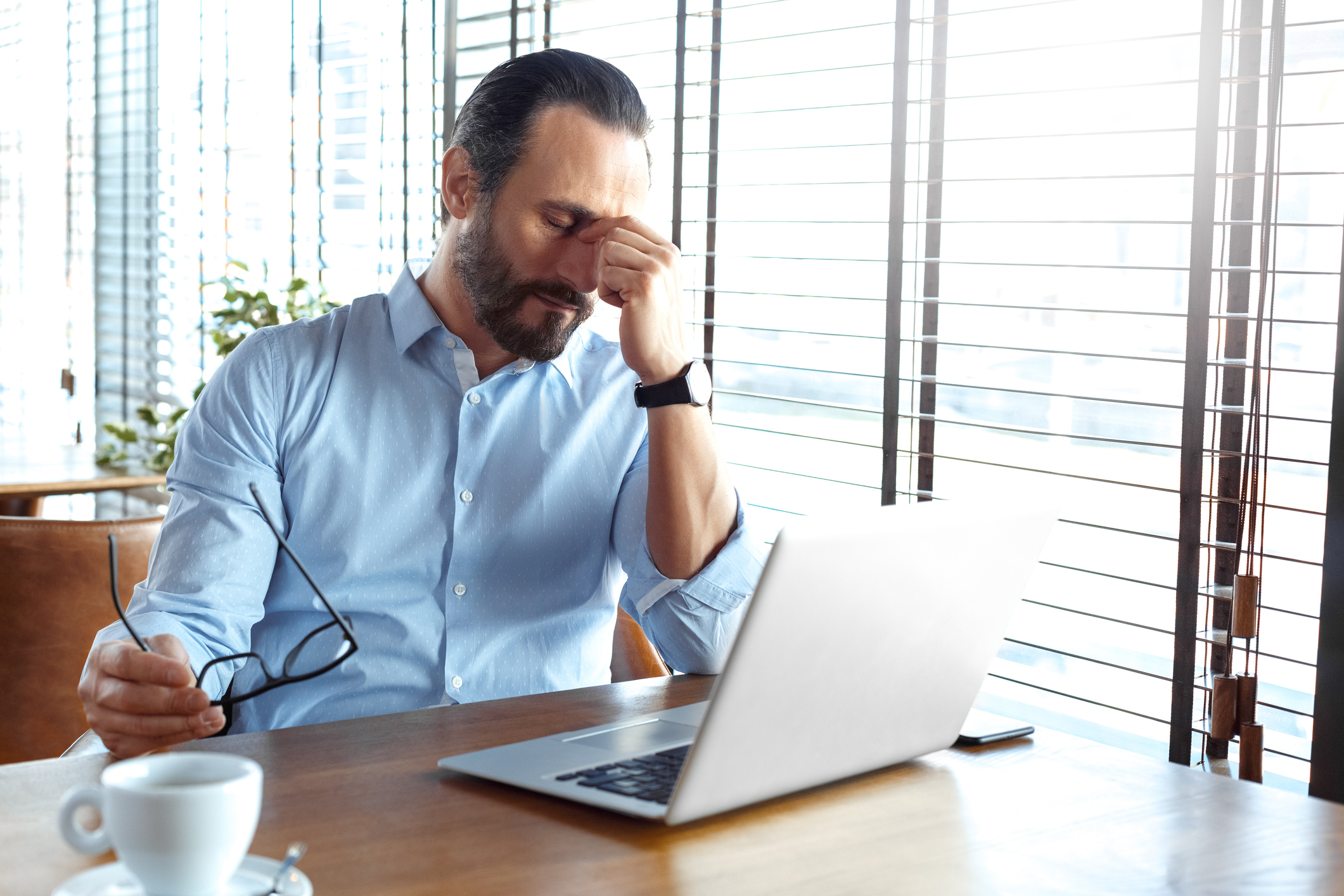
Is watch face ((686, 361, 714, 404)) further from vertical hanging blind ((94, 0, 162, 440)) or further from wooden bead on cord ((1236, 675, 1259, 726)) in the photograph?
vertical hanging blind ((94, 0, 162, 440))

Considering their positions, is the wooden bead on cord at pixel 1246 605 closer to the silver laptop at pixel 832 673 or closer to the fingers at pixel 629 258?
the silver laptop at pixel 832 673

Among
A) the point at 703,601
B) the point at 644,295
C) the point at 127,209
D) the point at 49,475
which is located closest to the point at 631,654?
the point at 703,601

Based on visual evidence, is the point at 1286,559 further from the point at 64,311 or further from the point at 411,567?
the point at 64,311

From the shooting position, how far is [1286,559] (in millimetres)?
1624

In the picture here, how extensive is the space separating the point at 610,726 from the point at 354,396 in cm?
63

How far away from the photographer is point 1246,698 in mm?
1645

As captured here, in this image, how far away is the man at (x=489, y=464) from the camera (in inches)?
56.6

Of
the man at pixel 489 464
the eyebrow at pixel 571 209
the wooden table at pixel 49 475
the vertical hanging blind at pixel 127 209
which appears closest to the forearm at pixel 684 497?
the man at pixel 489 464

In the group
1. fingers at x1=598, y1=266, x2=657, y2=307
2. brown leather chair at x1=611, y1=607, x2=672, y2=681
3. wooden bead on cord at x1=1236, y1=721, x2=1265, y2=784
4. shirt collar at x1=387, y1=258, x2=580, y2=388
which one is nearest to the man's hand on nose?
fingers at x1=598, y1=266, x2=657, y2=307

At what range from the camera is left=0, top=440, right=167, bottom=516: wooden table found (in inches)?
114

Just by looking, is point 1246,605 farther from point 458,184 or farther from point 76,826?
point 76,826

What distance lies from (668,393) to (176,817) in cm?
95

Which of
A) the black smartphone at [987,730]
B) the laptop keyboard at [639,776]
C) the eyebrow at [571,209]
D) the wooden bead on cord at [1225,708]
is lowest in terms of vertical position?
the wooden bead on cord at [1225,708]

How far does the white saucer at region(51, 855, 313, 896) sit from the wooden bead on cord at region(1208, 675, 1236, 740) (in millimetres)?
1325
